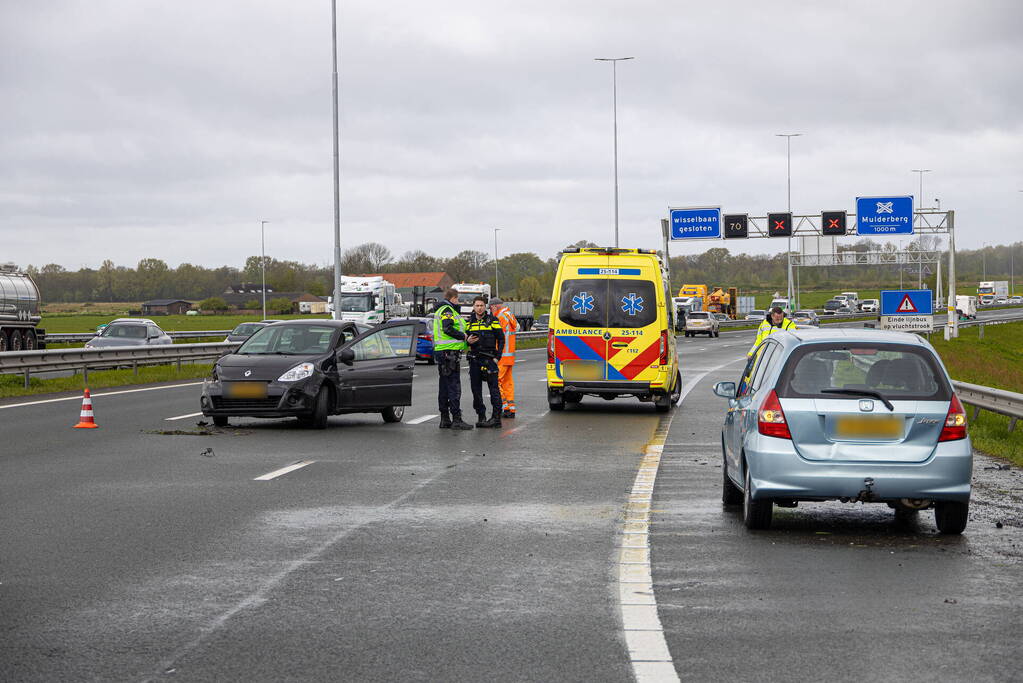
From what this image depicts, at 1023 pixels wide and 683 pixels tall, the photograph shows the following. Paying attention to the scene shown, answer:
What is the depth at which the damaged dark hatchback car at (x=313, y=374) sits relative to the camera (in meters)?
16.4

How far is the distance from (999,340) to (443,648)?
56607 millimetres

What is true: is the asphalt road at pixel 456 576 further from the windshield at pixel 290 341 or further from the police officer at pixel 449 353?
the windshield at pixel 290 341

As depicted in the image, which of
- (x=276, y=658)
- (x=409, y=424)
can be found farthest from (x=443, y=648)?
(x=409, y=424)

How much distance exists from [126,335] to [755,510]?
29.6 meters

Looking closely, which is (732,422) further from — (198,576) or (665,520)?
(198,576)

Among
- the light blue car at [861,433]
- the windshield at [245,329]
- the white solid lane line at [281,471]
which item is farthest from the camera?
the windshield at [245,329]

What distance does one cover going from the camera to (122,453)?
13898 millimetres

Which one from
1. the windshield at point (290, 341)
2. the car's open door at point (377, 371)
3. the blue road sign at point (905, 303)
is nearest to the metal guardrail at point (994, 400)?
the car's open door at point (377, 371)

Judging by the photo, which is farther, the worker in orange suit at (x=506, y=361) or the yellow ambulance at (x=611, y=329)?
the yellow ambulance at (x=611, y=329)

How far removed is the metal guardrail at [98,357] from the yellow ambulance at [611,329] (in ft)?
18.2

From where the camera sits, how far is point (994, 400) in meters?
15.8

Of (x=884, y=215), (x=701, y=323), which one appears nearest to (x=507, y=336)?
(x=884, y=215)

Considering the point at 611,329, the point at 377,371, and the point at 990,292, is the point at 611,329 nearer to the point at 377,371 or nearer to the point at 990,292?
the point at 377,371

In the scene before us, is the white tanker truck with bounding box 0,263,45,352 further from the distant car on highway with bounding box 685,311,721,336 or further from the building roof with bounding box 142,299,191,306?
the building roof with bounding box 142,299,191,306
